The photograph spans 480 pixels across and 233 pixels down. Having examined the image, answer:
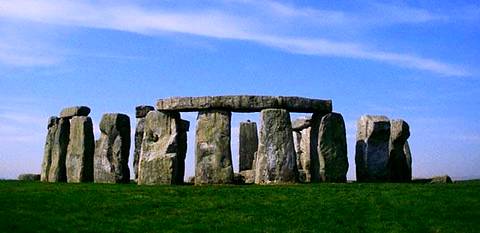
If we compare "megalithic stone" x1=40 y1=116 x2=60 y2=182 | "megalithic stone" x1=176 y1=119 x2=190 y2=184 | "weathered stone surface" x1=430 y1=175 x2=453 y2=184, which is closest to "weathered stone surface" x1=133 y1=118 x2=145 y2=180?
"megalithic stone" x1=40 y1=116 x2=60 y2=182

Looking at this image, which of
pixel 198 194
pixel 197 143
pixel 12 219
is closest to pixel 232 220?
pixel 198 194

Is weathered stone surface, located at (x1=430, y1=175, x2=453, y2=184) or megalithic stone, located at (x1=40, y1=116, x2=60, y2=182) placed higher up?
megalithic stone, located at (x1=40, y1=116, x2=60, y2=182)

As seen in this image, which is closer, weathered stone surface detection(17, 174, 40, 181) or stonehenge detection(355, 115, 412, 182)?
stonehenge detection(355, 115, 412, 182)

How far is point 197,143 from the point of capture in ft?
68.2

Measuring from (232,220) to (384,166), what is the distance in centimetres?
929

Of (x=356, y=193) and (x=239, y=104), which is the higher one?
(x=239, y=104)

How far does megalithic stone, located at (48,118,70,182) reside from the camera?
930 inches

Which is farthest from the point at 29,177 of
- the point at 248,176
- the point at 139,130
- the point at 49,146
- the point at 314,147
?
the point at 314,147

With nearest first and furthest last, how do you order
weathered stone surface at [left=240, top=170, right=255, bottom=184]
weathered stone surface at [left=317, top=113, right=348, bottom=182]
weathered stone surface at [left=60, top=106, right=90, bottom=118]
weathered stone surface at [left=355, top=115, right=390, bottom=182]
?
1. weathered stone surface at [left=317, top=113, right=348, bottom=182]
2. weathered stone surface at [left=355, top=115, right=390, bottom=182]
3. weathered stone surface at [left=240, top=170, right=255, bottom=184]
4. weathered stone surface at [left=60, top=106, right=90, bottom=118]

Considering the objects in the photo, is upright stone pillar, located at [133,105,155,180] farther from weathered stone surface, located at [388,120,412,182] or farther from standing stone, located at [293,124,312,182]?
weathered stone surface, located at [388,120,412,182]

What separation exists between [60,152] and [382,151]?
9.64m

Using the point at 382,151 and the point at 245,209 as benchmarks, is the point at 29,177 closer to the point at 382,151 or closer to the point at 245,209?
the point at 382,151

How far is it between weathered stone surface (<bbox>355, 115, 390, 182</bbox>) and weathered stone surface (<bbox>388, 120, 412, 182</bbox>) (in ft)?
1.57

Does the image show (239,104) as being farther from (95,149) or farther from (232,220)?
(232,220)
